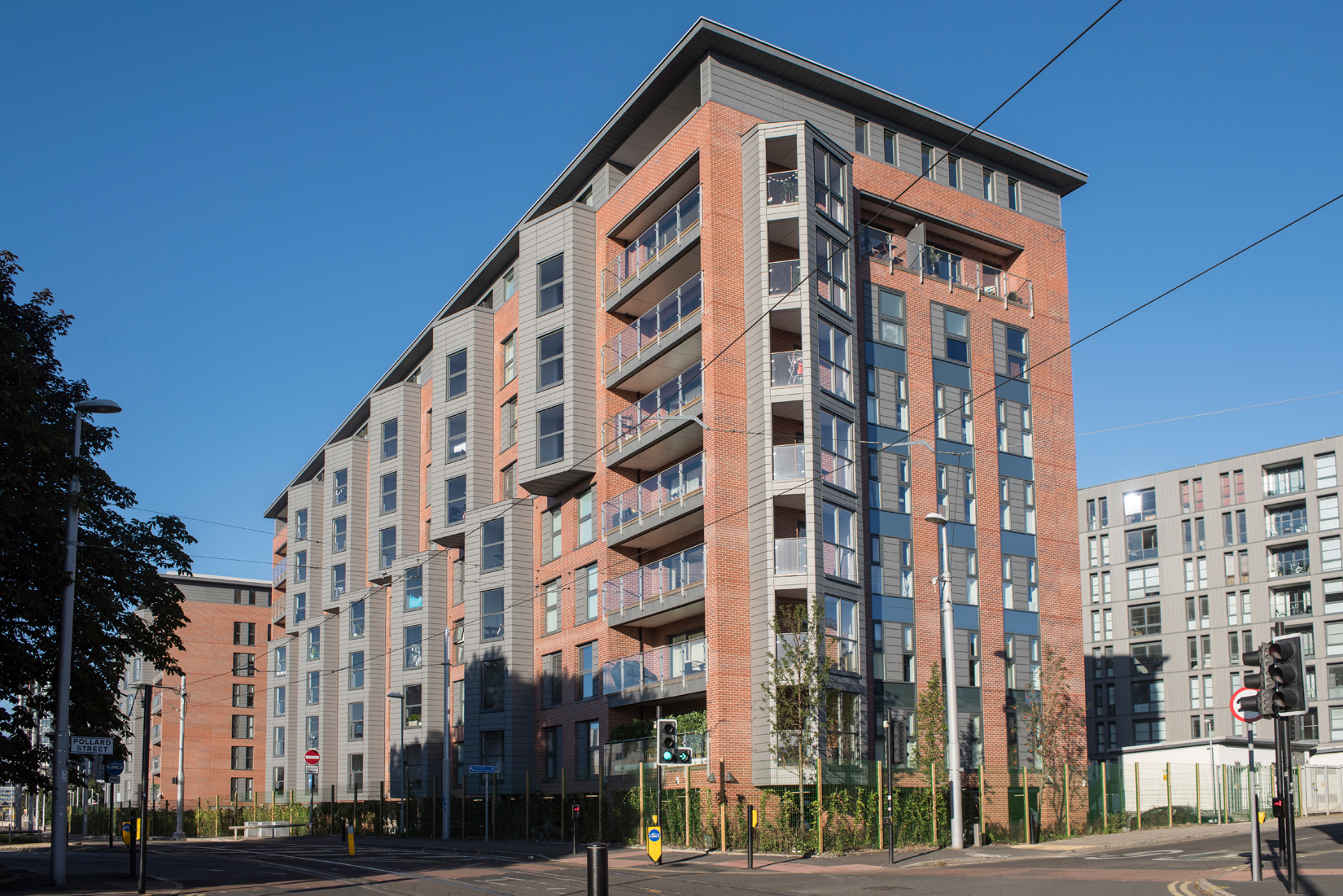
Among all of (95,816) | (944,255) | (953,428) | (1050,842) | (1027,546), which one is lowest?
(95,816)

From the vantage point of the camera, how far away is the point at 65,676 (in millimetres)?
25500

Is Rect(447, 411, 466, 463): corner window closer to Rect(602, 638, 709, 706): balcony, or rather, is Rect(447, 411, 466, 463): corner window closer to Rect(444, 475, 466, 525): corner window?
Rect(444, 475, 466, 525): corner window

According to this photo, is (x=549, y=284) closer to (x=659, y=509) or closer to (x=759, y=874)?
(x=659, y=509)

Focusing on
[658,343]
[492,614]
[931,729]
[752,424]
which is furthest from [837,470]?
[492,614]

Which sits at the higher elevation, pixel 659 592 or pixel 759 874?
pixel 659 592

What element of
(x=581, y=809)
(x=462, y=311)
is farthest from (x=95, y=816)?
(x=581, y=809)

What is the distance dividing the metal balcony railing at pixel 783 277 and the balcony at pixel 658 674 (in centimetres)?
1046

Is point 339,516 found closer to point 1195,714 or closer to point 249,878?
point 249,878

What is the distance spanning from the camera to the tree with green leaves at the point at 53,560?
84.5ft

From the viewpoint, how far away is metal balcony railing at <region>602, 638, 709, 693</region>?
37.2 m

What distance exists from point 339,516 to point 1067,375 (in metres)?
42.7

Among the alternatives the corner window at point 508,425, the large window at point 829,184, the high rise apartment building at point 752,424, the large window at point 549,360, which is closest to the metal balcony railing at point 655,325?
the high rise apartment building at point 752,424

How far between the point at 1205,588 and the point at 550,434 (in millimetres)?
56580

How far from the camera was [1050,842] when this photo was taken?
36.3m
